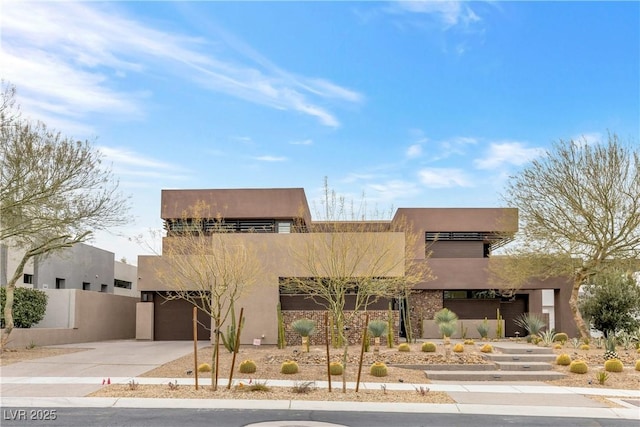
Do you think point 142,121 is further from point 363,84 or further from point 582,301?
point 582,301

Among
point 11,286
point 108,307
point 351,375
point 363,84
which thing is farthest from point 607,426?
point 108,307

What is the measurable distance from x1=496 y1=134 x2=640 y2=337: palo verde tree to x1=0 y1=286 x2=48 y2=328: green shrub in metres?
22.1

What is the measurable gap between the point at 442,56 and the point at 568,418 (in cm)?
1243

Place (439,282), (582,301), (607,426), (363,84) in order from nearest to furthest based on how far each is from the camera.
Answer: (607,426) → (363,84) → (582,301) → (439,282)

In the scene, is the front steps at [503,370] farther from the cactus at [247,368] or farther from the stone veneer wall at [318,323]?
the stone veneer wall at [318,323]

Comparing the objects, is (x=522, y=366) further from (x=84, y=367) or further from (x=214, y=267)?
(x=84, y=367)

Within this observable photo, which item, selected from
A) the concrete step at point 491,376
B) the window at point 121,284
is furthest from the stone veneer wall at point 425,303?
the window at point 121,284

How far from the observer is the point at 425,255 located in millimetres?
34750

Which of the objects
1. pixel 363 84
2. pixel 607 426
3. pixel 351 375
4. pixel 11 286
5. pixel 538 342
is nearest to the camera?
pixel 607 426

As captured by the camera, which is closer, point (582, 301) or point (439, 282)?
point (582, 301)

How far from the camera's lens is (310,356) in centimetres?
2042

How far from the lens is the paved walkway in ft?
42.7

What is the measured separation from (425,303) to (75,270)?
860 inches

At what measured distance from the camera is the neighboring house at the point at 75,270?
31.8 metres
